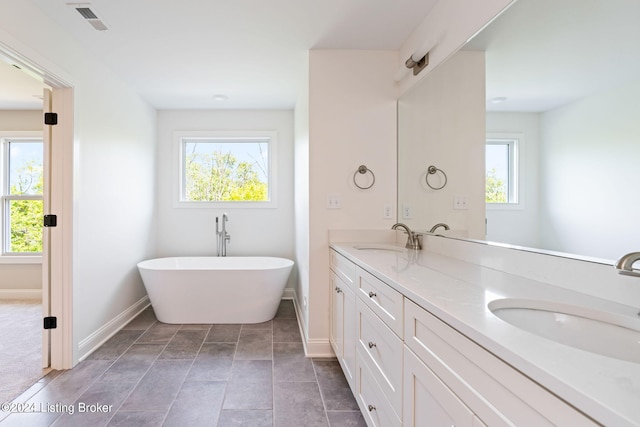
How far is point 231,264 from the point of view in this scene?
389cm

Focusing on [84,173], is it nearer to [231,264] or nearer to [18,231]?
[231,264]

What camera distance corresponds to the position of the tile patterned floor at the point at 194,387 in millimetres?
1826

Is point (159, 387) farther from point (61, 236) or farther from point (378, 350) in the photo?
point (378, 350)

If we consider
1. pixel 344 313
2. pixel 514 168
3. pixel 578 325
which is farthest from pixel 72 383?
pixel 514 168

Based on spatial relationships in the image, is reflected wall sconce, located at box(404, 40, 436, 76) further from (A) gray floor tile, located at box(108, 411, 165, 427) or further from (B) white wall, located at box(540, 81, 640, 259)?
(A) gray floor tile, located at box(108, 411, 165, 427)

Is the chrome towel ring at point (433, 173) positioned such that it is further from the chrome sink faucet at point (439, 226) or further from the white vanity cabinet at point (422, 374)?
the white vanity cabinet at point (422, 374)

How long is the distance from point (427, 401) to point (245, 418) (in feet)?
4.04

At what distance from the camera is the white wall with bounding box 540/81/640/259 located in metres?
0.95

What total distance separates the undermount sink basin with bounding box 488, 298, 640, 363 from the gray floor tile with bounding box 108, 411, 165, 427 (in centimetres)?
183

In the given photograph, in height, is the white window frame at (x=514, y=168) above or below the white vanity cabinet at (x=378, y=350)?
above

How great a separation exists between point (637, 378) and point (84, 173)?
3.14m

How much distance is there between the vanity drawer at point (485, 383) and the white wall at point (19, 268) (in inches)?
198

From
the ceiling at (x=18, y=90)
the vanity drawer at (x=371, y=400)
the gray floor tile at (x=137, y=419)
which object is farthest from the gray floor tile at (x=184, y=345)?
the ceiling at (x=18, y=90)

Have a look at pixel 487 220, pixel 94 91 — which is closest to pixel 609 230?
pixel 487 220
